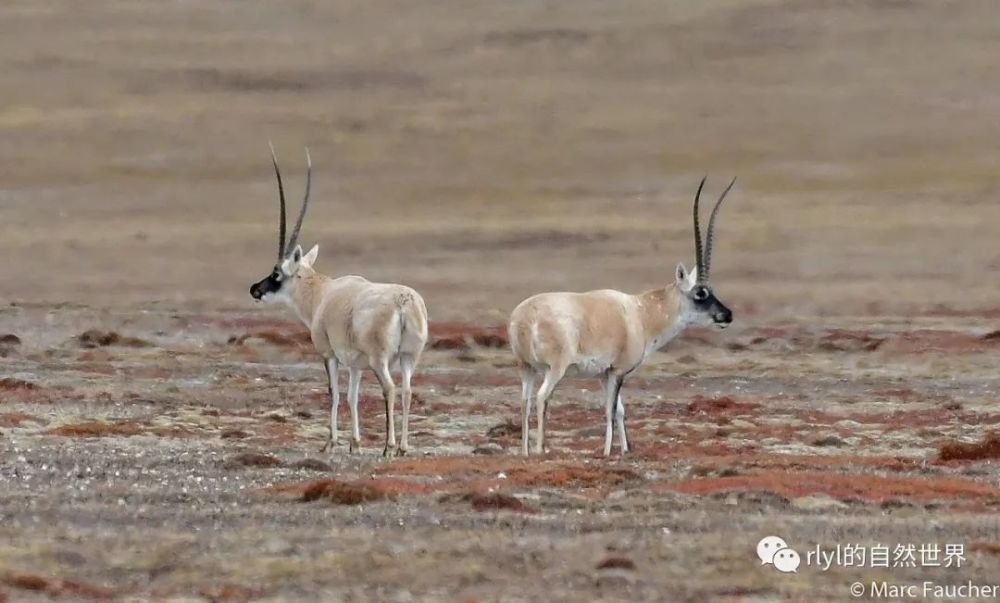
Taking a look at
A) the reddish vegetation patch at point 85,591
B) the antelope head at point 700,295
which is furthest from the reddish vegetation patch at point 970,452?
the reddish vegetation patch at point 85,591

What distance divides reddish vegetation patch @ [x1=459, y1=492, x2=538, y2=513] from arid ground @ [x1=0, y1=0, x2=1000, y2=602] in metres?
0.03

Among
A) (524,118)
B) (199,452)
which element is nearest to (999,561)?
(199,452)

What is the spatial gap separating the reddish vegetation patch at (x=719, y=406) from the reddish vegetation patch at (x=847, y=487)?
1124 centimetres

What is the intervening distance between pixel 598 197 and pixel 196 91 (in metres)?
30.7

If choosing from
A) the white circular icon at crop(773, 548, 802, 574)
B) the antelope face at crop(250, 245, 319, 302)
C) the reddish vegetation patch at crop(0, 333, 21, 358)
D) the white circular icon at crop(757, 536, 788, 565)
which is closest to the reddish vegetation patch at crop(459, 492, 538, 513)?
the white circular icon at crop(757, 536, 788, 565)

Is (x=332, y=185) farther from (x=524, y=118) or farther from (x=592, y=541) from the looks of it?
(x=592, y=541)

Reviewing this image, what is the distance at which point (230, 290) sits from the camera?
60.7 metres

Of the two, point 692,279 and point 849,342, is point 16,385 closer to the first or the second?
point 692,279

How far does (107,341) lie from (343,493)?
2760 cm

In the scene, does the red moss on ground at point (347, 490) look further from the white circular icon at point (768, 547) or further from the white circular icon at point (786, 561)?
the white circular icon at point (786, 561)

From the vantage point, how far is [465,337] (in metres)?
42.6

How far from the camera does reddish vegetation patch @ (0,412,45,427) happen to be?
77.4ft

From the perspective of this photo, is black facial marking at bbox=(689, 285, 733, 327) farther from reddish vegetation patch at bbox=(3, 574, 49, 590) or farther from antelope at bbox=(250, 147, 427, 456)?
reddish vegetation patch at bbox=(3, 574, 49, 590)

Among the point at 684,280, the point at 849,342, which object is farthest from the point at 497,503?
the point at 849,342
